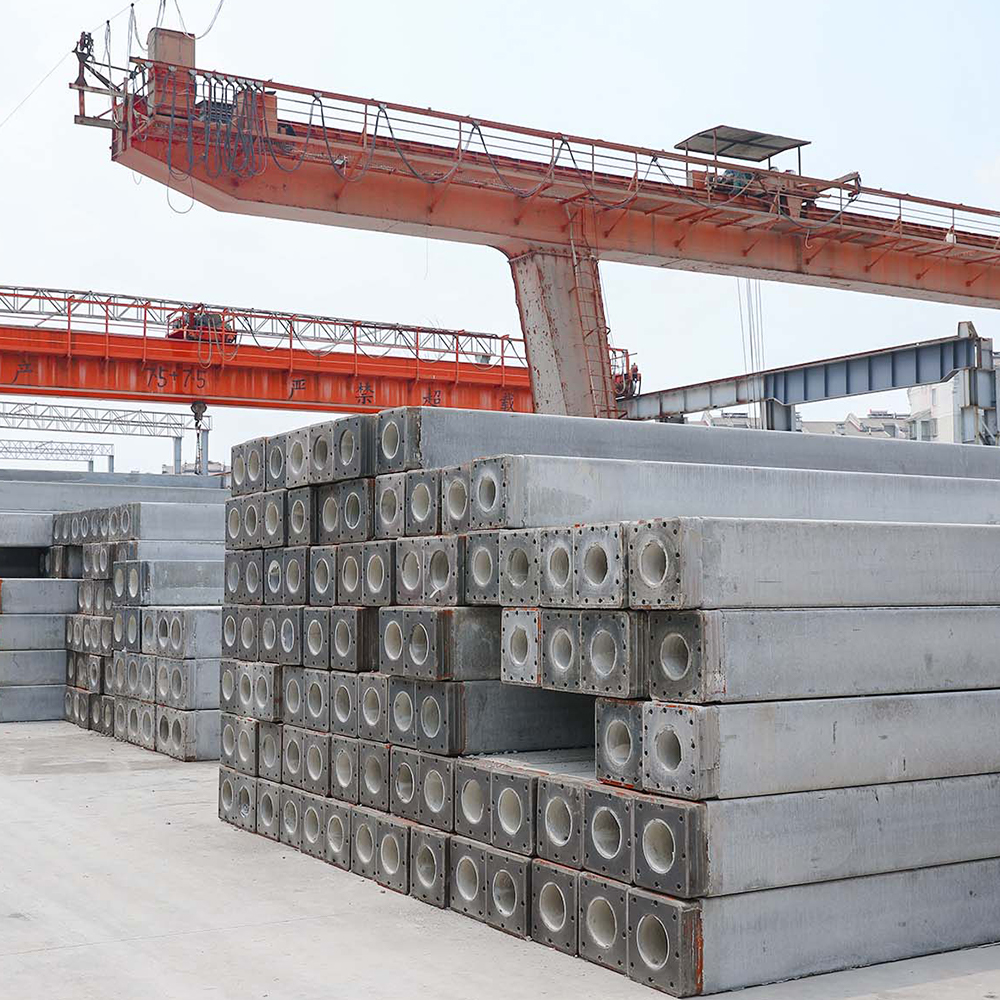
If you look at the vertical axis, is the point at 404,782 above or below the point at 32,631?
below

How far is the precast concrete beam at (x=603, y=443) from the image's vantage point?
303 inches

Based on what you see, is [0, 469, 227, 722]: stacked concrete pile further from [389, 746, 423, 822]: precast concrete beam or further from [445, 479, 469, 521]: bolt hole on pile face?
[445, 479, 469, 521]: bolt hole on pile face

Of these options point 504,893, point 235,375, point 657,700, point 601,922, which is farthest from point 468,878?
point 235,375

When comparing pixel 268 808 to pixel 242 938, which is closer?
pixel 242 938

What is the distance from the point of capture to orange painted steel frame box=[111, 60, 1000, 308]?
17.5 m

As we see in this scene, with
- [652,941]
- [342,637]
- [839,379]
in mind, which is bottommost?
[652,941]

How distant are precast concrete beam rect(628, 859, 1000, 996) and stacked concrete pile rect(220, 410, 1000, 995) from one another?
0.01 metres

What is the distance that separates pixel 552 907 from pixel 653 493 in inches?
88.1

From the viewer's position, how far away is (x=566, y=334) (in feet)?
65.9

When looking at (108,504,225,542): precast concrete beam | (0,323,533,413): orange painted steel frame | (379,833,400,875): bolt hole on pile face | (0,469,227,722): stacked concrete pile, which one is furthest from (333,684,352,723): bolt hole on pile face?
(0,323,533,413): orange painted steel frame

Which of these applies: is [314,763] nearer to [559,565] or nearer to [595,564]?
[559,565]

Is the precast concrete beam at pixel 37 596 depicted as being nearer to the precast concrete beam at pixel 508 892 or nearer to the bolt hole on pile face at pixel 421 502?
the bolt hole on pile face at pixel 421 502

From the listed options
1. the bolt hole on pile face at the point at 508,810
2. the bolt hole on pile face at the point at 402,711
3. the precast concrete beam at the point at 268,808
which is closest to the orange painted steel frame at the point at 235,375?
the precast concrete beam at the point at 268,808

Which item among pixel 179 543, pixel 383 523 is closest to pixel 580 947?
pixel 383 523
